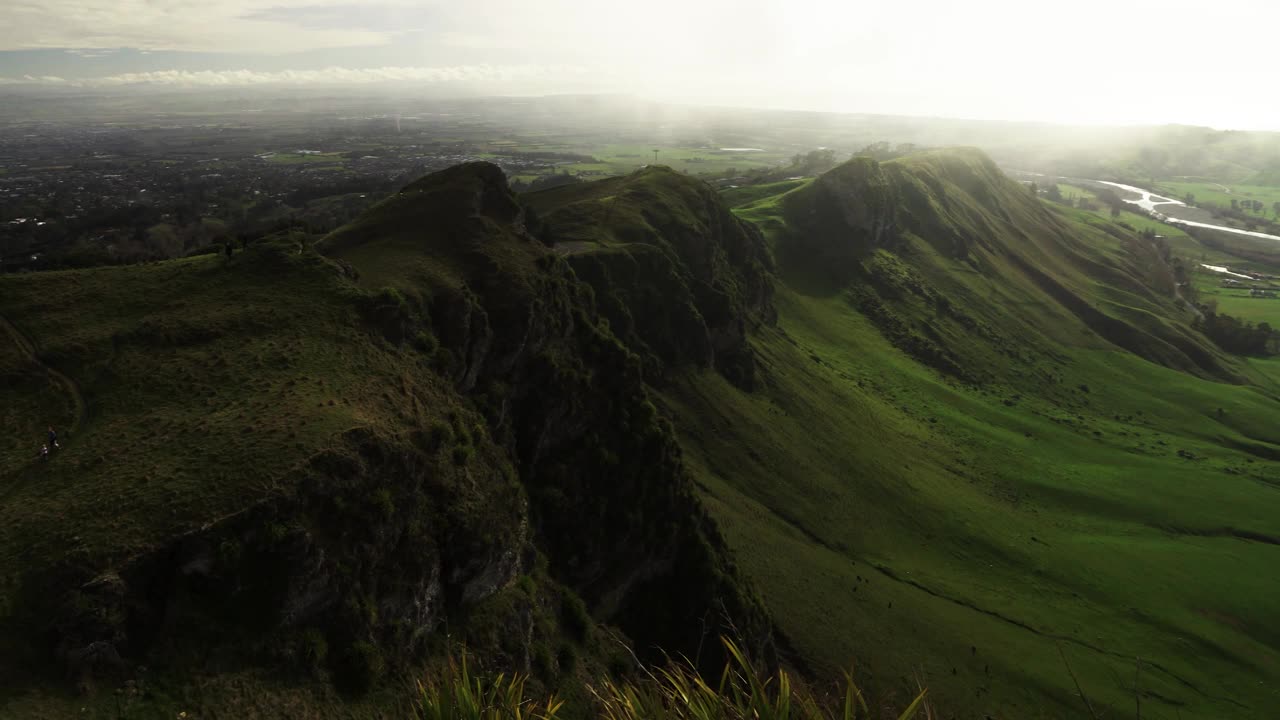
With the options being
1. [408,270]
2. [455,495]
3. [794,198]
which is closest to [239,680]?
[455,495]

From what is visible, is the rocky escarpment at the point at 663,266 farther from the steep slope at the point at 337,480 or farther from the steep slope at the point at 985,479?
the steep slope at the point at 337,480

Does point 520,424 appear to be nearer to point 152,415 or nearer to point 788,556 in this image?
point 152,415

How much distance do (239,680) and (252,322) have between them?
71.3 feet

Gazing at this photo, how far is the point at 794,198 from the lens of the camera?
181 meters

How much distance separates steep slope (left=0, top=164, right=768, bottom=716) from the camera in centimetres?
2362

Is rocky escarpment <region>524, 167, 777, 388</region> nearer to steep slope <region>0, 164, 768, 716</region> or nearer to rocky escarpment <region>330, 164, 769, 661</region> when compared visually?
rocky escarpment <region>330, 164, 769, 661</region>

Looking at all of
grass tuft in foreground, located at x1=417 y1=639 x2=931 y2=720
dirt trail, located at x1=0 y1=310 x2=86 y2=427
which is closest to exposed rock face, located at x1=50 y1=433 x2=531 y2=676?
dirt trail, located at x1=0 y1=310 x2=86 y2=427

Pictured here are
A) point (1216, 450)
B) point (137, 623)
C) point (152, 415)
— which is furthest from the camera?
point (1216, 450)

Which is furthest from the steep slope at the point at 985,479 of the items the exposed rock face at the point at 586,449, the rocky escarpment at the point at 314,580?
the rocky escarpment at the point at 314,580

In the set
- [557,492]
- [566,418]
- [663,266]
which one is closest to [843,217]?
[663,266]

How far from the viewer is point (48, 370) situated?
3262 centimetres

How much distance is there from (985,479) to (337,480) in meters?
102

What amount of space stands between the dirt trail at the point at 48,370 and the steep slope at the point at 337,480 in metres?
0.29

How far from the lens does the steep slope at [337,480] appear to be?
23.6 meters
